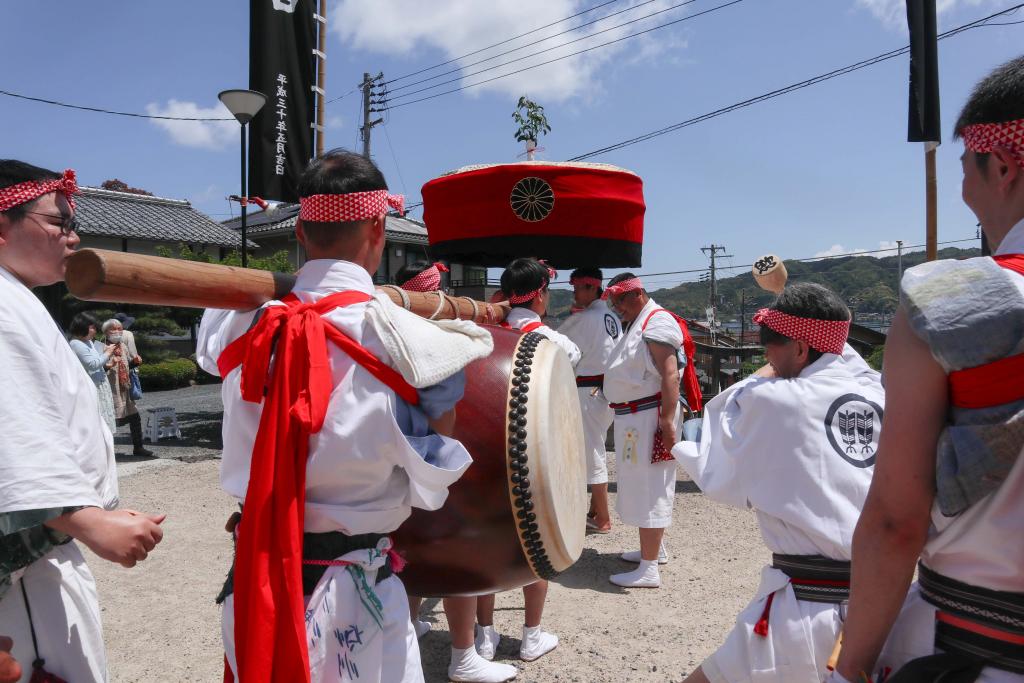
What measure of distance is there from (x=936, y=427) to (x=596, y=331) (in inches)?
132

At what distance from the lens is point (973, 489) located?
87 cm

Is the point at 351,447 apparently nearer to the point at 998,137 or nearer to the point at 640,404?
the point at 998,137

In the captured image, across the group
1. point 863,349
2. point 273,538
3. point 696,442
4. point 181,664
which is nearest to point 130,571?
point 181,664

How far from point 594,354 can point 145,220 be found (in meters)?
17.0

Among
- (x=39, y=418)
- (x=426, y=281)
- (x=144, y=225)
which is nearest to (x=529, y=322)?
(x=426, y=281)

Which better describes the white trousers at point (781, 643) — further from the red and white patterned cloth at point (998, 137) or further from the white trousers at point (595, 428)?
the white trousers at point (595, 428)

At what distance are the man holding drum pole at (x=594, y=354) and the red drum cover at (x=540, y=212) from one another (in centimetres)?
51

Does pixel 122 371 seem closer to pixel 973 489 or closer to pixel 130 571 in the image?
pixel 130 571

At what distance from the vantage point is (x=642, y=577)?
140 inches

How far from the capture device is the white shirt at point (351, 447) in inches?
52.0

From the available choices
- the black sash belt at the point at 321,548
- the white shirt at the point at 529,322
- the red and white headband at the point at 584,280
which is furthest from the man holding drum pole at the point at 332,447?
the red and white headband at the point at 584,280

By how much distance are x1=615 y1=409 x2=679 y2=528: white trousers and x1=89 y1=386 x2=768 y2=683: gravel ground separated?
36 cm

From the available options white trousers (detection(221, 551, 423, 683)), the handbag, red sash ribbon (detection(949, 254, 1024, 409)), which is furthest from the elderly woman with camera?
red sash ribbon (detection(949, 254, 1024, 409))

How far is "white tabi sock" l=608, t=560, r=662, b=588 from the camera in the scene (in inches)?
139
